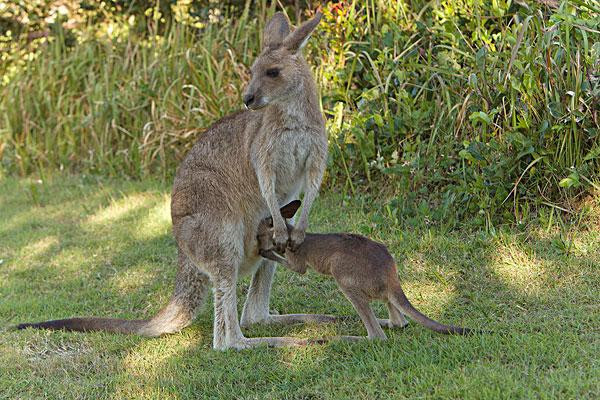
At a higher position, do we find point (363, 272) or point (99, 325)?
point (363, 272)

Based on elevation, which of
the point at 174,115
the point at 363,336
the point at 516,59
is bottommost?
the point at 174,115

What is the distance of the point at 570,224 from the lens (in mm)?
5133

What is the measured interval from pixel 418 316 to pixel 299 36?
1575mm

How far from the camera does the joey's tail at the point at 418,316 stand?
3.86 meters

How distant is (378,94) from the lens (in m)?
6.27

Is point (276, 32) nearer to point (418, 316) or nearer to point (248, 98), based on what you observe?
point (248, 98)

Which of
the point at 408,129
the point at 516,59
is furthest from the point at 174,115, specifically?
the point at 516,59

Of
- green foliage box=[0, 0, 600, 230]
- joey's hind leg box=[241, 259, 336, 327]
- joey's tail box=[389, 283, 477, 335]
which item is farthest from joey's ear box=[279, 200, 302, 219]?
green foliage box=[0, 0, 600, 230]

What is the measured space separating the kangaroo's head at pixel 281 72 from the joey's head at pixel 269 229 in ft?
1.90

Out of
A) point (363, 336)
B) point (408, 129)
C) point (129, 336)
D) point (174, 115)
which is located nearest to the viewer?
point (363, 336)

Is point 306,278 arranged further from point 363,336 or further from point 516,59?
point 516,59

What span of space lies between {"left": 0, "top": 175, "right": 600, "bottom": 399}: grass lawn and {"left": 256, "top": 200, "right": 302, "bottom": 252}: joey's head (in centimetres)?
52

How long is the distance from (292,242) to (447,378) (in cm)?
124

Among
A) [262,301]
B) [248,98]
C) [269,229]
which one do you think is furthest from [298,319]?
[248,98]
